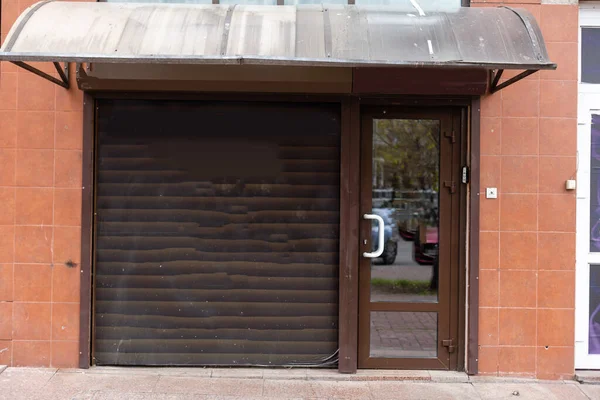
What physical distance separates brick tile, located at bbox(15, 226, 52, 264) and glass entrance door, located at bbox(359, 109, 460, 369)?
282cm

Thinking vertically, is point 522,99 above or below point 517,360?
above

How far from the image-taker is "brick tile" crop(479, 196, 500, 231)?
15.4 ft

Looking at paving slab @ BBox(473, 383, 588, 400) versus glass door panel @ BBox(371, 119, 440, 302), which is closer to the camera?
paving slab @ BBox(473, 383, 588, 400)

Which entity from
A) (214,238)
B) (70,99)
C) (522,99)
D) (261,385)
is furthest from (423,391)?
(70,99)

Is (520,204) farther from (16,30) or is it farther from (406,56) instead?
(16,30)

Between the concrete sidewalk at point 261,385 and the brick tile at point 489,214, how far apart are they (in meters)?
A: 1.35

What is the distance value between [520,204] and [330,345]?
2.13m

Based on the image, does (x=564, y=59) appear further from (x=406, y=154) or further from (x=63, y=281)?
(x=63, y=281)

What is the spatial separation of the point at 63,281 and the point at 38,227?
20.9 inches

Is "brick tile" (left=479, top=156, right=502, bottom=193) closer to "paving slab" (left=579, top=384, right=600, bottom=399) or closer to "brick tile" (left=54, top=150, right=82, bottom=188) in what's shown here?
"paving slab" (left=579, top=384, right=600, bottom=399)

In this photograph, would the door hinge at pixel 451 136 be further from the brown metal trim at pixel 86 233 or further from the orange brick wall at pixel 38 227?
the orange brick wall at pixel 38 227

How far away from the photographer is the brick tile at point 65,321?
468cm

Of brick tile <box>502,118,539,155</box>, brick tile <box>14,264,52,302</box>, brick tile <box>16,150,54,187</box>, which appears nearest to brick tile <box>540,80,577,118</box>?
brick tile <box>502,118,539,155</box>

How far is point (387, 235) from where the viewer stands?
15.8 feet
